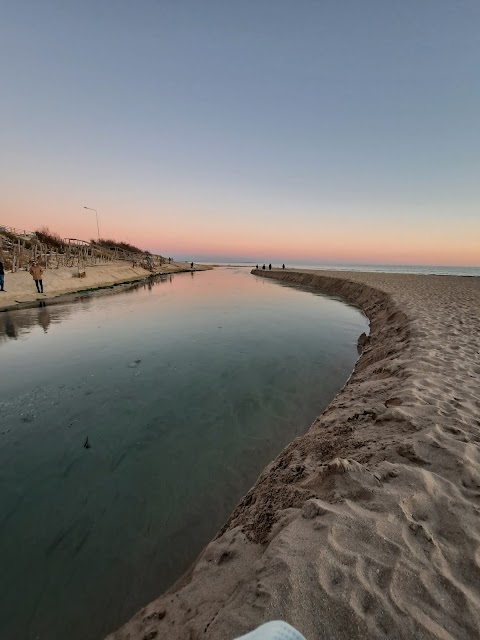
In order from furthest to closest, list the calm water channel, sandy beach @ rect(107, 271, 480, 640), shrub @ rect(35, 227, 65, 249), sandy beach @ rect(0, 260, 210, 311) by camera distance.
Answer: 1. shrub @ rect(35, 227, 65, 249)
2. sandy beach @ rect(0, 260, 210, 311)
3. the calm water channel
4. sandy beach @ rect(107, 271, 480, 640)

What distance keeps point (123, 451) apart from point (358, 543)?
384cm

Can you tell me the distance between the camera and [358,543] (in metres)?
1.91

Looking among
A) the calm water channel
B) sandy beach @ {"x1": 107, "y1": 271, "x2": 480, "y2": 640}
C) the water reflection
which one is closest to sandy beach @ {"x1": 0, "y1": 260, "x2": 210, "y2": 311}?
the water reflection

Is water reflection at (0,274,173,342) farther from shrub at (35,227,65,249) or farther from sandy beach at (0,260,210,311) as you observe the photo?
shrub at (35,227,65,249)

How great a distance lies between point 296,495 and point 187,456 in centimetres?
226

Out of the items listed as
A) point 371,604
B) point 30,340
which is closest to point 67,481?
point 371,604

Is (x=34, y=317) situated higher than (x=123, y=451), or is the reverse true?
(x=123, y=451)

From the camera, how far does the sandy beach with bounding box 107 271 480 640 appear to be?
1.50m

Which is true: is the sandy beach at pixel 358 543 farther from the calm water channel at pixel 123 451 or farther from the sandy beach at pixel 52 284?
the sandy beach at pixel 52 284

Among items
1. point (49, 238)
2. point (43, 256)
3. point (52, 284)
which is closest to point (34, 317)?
point (52, 284)

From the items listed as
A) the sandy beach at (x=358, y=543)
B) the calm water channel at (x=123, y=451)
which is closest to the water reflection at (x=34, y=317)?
the calm water channel at (x=123, y=451)

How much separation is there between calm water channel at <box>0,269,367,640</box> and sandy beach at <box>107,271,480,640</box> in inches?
21.5

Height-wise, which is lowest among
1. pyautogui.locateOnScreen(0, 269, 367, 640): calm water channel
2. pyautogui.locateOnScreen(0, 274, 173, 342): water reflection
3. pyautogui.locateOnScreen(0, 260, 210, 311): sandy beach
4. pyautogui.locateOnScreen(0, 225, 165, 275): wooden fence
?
pyautogui.locateOnScreen(0, 274, 173, 342): water reflection

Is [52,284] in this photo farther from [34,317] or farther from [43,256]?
[34,317]
